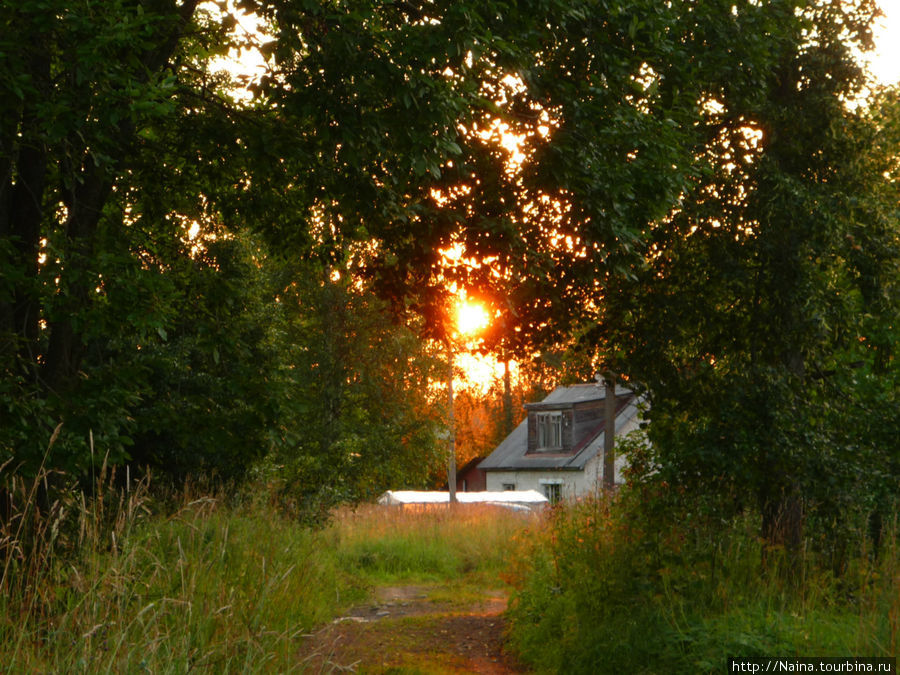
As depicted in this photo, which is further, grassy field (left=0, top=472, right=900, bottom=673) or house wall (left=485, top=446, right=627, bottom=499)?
house wall (left=485, top=446, right=627, bottom=499)

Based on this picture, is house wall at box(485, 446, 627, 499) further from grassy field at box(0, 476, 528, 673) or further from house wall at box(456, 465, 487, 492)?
grassy field at box(0, 476, 528, 673)

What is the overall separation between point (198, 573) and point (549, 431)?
118 feet

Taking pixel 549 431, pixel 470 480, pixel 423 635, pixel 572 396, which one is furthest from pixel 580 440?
pixel 423 635

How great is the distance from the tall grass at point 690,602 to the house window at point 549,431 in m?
30.2

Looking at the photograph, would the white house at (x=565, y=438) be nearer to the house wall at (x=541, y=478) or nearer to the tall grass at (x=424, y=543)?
the house wall at (x=541, y=478)

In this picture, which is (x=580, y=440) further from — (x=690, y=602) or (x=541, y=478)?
(x=690, y=602)

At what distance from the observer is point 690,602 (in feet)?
25.6

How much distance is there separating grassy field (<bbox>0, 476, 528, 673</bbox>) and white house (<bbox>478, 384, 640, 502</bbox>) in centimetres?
1683

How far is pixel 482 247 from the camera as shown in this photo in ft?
31.6

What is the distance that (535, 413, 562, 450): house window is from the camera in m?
40.6

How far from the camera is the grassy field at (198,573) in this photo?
169 inches

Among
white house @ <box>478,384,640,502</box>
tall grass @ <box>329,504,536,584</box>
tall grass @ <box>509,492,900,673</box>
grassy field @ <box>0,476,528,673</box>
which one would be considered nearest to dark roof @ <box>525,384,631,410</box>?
white house @ <box>478,384,640,502</box>

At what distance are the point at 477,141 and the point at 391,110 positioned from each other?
77.9 inches

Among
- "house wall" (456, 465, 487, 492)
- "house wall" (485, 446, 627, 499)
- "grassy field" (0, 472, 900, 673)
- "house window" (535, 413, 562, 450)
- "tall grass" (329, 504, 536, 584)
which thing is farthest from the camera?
"house wall" (456, 465, 487, 492)
